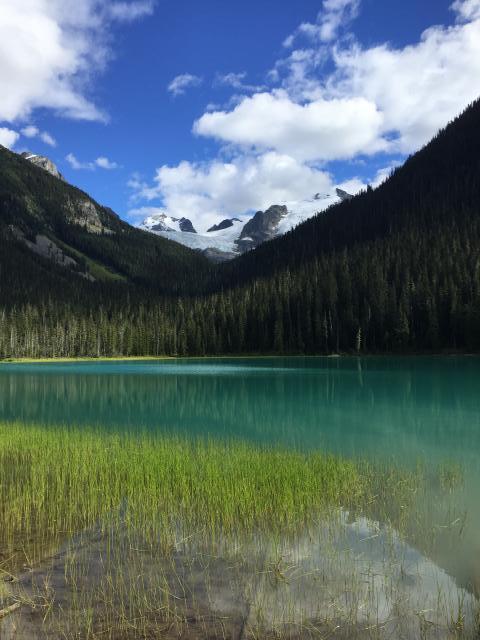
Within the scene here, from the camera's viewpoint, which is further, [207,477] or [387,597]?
[207,477]

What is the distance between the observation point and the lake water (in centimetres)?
1941

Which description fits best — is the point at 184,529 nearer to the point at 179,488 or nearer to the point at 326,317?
the point at 179,488

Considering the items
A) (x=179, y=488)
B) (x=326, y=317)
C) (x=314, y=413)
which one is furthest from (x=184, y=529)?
(x=326, y=317)

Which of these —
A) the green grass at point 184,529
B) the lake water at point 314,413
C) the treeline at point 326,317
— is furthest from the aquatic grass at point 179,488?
the treeline at point 326,317

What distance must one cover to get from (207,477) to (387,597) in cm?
723

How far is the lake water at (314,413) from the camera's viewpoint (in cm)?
1941

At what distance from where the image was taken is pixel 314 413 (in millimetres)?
30969

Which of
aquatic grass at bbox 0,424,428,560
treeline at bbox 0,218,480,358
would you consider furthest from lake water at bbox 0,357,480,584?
treeline at bbox 0,218,480,358

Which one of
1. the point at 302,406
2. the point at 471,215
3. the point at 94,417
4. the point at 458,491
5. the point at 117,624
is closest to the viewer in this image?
the point at 117,624

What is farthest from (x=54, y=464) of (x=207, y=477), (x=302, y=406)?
(x=302, y=406)

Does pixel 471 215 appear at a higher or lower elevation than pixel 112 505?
higher

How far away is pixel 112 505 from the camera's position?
1241 cm

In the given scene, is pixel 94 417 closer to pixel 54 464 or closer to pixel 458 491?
pixel 54 464

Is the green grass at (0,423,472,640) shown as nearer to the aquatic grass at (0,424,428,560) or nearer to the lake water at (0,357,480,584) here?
the aquatic grass at (0,424,428,560)
